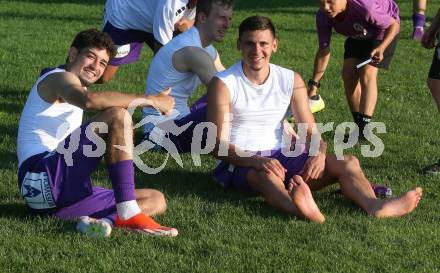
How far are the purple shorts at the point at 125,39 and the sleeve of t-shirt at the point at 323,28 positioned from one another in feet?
5.38

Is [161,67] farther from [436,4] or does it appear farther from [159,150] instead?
[436,4]

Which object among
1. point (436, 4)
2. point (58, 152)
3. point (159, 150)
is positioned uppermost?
point (58, 152)

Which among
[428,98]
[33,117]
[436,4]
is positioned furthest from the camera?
[436,4]

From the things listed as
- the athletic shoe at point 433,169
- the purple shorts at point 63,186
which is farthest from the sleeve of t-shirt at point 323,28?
the purple shorts at point 63,186

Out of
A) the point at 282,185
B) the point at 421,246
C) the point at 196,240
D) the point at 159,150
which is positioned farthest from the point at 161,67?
the point at 421,246

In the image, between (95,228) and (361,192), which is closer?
(95,228)

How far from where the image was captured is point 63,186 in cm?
530

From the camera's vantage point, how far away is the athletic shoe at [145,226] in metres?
5.22

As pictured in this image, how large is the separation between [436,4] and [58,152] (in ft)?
48.4

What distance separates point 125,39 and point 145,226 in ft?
13.2

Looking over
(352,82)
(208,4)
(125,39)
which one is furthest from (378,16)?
(125,39)

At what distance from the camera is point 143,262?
15.7ft

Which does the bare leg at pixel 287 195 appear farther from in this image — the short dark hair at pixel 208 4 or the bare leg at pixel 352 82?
the bare leg at pixel 352 82

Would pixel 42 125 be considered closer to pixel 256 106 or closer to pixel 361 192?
pixel 256 106
